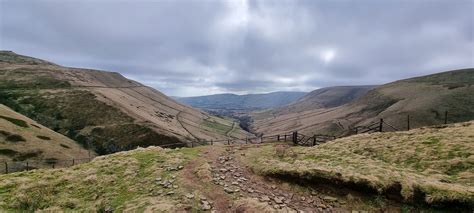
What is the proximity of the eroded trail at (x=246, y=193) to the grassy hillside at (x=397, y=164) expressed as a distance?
5.41 ft

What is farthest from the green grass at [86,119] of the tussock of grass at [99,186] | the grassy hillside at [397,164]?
the grassy hillside at [397,164]

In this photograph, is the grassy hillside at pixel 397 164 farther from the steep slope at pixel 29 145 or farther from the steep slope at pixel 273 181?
the steep slope at pixel 29 145

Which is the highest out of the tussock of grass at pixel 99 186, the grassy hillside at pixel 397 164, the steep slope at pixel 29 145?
the grassy hillside at pixel 397 164

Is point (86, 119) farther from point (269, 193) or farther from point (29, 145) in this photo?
point (269, 193)

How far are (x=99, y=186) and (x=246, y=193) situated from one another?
12.6m

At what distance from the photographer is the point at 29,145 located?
6969 cm

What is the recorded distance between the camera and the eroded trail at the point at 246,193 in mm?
19984

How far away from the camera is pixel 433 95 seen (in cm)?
16675

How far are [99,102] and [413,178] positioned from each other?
13734 centimetres

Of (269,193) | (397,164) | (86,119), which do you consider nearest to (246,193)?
(269,193)

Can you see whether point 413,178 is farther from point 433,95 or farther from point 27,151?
point 433,95

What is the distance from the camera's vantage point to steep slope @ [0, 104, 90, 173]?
63.7m

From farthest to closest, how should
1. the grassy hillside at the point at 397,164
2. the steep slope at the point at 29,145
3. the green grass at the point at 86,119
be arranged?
the green grass at the point at 86,119, the steep slope at the point at 29,145, the grassy hillside at the point at 397,164

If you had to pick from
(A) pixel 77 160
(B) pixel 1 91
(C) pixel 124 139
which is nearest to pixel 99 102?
(C) pixel 124 139
